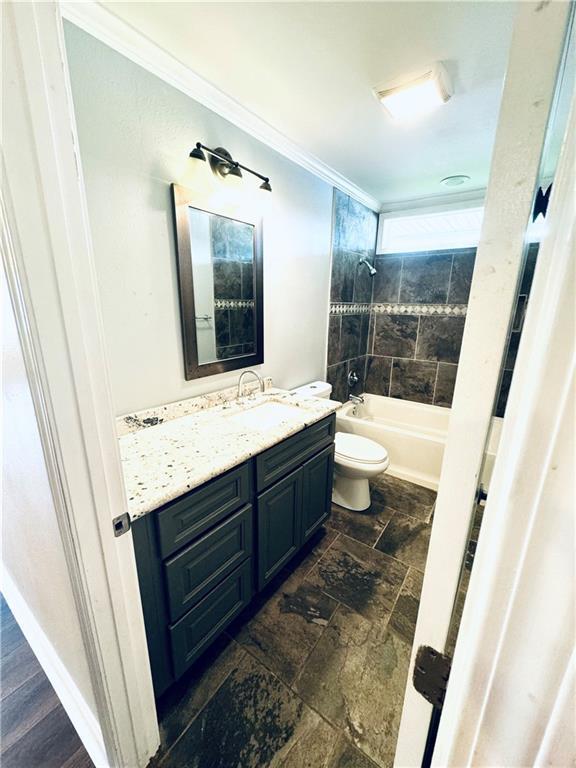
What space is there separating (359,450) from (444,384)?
1422mm

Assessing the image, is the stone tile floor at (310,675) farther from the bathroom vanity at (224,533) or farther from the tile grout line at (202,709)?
the bathroom vanity at (224,533)

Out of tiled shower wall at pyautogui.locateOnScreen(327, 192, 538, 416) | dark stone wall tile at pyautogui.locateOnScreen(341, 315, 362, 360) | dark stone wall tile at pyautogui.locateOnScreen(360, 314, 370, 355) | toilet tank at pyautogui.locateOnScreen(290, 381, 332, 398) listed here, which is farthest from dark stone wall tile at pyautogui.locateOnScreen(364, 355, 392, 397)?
toilet tank at pyautogui.locateOnScreen(290, 381, 332, 398)

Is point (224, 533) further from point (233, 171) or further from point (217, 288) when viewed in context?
point (233, 171)

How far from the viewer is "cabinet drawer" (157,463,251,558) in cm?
101

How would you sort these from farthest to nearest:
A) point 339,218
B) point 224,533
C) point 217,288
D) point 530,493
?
point 339,218 < point 217,288 < point 224,533 < point 530,493

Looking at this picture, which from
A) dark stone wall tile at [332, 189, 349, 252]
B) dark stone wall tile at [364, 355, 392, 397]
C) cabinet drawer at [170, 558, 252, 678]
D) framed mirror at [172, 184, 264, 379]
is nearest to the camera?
cabinet drawer at [170, 558, 252, 678]

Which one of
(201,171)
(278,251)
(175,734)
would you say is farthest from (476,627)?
(278,251)

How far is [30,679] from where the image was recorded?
125 centimetres

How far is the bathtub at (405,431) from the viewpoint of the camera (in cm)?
256

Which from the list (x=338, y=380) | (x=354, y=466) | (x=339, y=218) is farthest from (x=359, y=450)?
(x=339, y=218)

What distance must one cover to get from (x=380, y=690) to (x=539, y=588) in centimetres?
143

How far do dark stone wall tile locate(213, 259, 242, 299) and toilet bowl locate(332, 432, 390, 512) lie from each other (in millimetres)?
1261

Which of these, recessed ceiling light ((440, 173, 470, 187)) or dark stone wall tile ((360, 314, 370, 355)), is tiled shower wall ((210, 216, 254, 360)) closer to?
dark stone wall tile ((360, 314, 370, 355))

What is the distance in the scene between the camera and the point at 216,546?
3.93ft
